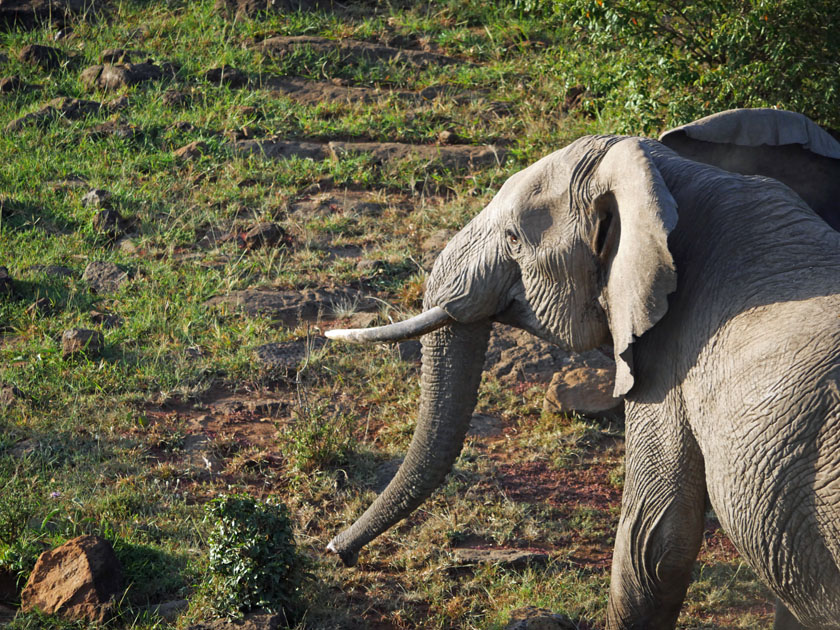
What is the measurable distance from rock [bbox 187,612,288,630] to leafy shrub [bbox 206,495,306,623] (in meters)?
0.04

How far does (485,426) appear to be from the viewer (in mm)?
5984

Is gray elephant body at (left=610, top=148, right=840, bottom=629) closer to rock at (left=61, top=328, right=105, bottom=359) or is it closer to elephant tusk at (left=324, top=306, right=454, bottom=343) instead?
elephant tusk at (left=324, top=306, right=454, bottom=343)

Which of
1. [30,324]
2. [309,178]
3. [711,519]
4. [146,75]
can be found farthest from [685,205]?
[146,75]

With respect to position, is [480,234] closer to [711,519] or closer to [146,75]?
[711,519]

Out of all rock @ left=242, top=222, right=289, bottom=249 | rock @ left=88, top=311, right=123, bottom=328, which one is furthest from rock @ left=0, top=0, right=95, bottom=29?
rock @ left=88, top=311, right=123, bottom=328

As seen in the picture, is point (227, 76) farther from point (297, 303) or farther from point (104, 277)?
point (297, 303)

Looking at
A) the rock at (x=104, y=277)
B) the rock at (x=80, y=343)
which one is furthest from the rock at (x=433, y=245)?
the rock at (x=80, y=343)

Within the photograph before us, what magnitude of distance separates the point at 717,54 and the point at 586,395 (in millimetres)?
2638

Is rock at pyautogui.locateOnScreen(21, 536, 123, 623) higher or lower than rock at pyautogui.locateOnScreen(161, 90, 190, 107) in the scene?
lower

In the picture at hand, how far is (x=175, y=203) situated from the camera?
814 cm

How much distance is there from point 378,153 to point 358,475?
4088 mm

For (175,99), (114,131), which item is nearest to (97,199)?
(114,131)

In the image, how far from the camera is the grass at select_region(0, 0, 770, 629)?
15.2 ft

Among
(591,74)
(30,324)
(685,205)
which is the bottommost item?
(30,324)
